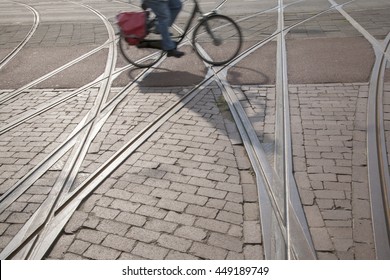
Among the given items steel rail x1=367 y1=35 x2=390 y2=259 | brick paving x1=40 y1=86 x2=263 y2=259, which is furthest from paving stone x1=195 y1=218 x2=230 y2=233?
steel rail x1=367 y1=35 x2=390 y2=259

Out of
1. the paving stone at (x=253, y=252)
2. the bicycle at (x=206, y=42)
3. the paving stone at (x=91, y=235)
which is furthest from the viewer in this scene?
the bicycle at (x=206, y=42)

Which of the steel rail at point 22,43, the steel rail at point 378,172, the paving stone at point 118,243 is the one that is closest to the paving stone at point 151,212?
the paving stone at point 118,243

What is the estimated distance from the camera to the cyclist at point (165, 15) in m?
5.78

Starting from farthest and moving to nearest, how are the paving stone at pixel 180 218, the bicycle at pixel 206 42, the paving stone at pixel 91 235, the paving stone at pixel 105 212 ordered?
the bicycle at pixel 206 42 → the paving stone at pixel 105 212 → the paving stone at pixel 180 218 → the paving stone at pixel 91 235

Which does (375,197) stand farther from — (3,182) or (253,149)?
(3,182)

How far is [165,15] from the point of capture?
583cm

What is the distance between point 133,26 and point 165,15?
615 millimetres

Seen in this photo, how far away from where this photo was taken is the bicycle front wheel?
6277 millimetres

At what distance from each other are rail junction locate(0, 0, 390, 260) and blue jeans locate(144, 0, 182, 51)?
0.52 meters

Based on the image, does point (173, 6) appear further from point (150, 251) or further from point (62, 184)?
point (150, 251)

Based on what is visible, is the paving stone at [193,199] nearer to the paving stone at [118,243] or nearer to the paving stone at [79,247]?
the paving stone at [118,243]

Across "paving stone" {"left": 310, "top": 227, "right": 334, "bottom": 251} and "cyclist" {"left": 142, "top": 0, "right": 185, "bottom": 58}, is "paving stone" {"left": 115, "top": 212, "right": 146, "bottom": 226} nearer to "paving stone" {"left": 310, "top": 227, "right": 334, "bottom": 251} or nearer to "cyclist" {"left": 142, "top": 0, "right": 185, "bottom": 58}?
"paving stone" {"left": 310, "top": 227, "right": 334, "bottom": 251}

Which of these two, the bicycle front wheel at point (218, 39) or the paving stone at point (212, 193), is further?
the bicycle front wheel at point (218, 39)

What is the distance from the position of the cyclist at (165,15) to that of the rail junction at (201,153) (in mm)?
453
